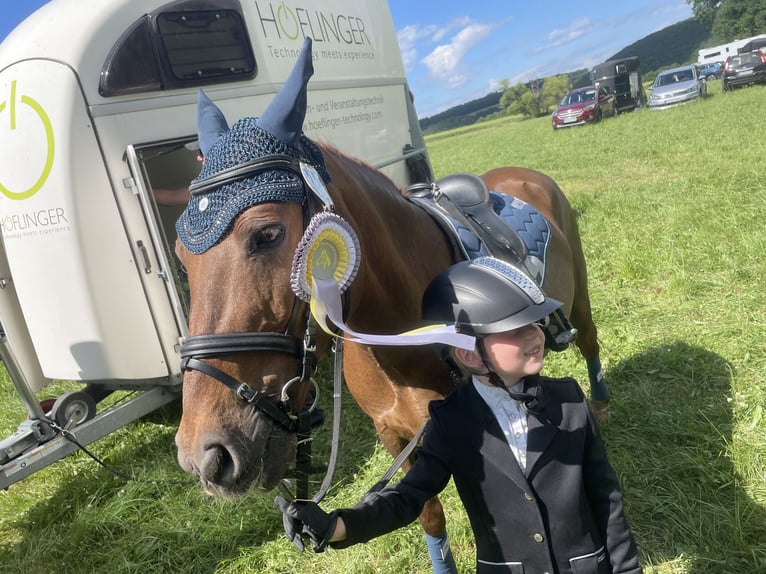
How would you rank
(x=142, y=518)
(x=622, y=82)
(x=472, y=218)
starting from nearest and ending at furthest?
(x=472, y=218), (x=142, y=518), (x=622, y=82)

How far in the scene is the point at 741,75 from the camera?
26578mm

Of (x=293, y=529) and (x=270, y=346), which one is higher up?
(x=270, y=346)

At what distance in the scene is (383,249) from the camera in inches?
76.9

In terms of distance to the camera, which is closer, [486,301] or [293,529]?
[293,529]

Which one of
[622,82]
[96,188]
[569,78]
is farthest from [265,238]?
[569,78]

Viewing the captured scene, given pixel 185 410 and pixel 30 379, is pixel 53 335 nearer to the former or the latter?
pixel 30 379

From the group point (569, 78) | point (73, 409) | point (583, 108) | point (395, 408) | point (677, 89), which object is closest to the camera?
point (395, 408)

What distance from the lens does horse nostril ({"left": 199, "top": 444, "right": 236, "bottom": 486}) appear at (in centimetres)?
135

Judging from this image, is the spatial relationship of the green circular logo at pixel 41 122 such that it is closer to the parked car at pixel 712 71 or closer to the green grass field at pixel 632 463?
the green grass field at pixel 632 463

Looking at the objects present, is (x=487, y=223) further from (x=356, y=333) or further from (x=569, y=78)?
A: (x=569, y=78)

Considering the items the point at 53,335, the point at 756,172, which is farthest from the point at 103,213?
the point at 756,172

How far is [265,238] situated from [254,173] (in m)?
0.18

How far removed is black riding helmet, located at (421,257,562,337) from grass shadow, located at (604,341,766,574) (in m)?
1.95

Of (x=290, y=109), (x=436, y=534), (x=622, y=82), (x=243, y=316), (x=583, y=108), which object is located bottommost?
(x=436, y=534)
